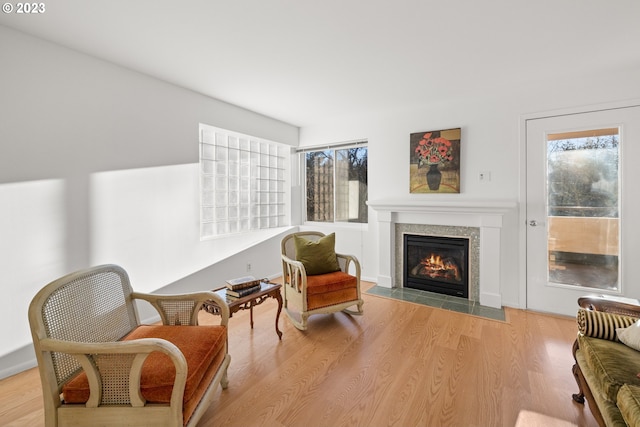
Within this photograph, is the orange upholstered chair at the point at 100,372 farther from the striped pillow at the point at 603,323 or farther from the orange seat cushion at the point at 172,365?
the striped pillow at the point at 603,323

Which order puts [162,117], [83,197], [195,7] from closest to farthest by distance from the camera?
[195,7], [83,197], [162,117]

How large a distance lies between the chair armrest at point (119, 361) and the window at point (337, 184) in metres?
3.47

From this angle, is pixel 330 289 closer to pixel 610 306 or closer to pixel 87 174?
pixel 610 306

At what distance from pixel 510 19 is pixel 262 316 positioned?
10.9 feet

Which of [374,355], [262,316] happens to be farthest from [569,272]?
[262,316]

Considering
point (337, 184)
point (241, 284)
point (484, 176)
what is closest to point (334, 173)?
point (337, 184)

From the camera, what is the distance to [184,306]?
1844 millimetres

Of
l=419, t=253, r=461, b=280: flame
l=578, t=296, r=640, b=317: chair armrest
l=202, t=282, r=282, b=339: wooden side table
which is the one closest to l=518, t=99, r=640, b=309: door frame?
l=419, t=253, r=461, b=280: flame

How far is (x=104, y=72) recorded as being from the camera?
8.31 feet

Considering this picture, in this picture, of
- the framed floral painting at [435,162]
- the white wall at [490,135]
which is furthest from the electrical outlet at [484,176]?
the framed floral painting at [435,162]

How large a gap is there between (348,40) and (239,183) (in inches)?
95.7

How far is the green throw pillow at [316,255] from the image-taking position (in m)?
2.98

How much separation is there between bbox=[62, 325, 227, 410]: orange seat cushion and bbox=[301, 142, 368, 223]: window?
10.0 ft

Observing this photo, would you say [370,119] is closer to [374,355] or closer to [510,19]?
[510,19]
